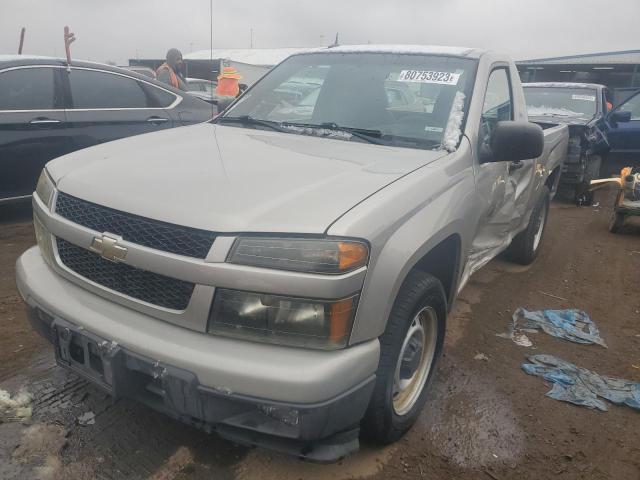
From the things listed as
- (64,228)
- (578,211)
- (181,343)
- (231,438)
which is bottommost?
(578,211)

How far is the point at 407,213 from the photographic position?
6.93 ft

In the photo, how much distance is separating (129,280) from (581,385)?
2.57 m

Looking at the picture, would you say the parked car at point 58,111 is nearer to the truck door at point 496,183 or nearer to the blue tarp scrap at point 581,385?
the truck door at point 496,183

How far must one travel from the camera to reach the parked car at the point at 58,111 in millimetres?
4684

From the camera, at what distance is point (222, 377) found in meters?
1.76

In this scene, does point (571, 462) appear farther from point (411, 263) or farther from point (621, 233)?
point (621, 233)

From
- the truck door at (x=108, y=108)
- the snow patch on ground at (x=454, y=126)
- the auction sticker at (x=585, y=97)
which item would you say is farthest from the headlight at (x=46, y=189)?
the auction sticker at (x=585, y=97)

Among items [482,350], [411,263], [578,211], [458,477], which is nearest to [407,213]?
[411,263]

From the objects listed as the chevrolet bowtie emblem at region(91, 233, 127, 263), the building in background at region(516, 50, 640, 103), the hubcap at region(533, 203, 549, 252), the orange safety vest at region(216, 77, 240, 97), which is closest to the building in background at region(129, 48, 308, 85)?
the building in background at region(516, 50, 640, 103)

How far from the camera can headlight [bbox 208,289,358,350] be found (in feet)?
5.93

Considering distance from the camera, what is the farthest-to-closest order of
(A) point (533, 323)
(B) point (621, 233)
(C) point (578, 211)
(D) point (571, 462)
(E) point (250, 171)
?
(C) point (578, 211) → (B) point (621, 233) → (A) point (533, 323) → (D) point (571, 462) → (E) point (250, 171)

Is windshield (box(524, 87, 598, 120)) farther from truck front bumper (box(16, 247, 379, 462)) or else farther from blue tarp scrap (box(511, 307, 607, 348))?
truck front bumper (box(16, 247, 379, 462))

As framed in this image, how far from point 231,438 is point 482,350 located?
2077mm

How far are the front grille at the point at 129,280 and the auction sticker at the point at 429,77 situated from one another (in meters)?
1.92
